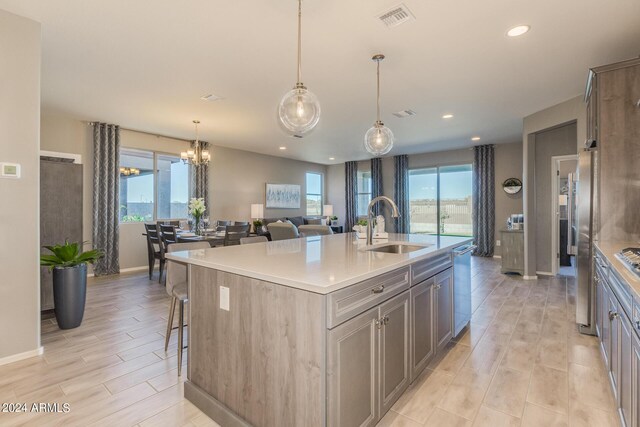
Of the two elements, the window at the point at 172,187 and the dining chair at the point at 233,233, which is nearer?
the dining chair at the point at 233,233

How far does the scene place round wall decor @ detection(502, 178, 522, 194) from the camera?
24.5ft

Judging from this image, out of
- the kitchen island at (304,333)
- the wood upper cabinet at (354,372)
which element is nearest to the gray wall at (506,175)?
the kitchen island at (304,333)

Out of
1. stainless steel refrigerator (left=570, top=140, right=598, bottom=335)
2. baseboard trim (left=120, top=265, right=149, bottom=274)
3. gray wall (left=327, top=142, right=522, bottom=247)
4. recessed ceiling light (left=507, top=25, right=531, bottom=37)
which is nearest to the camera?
recessed ceiling light (left=507, top=25, right=531, bottom=37)

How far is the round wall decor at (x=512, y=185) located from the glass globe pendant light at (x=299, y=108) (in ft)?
22.6

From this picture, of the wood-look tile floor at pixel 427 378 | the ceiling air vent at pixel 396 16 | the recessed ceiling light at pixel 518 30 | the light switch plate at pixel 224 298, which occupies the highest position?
the recessed ceiling light at pixel 518 30

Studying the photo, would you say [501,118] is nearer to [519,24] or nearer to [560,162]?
[560,162]

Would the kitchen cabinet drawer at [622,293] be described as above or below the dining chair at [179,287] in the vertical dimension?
above

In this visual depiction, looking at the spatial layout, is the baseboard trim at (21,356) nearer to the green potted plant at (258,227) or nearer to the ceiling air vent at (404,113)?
the green potted plant at (258,227)

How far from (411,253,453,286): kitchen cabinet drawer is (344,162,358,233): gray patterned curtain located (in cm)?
764

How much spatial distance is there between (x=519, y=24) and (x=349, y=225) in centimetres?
805

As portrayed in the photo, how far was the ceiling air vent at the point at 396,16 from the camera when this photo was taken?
241cm

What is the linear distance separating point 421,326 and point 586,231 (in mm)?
2127

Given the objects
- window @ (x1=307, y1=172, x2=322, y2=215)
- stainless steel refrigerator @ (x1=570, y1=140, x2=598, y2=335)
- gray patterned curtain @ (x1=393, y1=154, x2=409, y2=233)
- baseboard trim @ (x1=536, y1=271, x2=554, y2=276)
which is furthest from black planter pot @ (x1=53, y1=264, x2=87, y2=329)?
gray patterned curtain @ (x1=393, y1=154, x2=409, y2=233)

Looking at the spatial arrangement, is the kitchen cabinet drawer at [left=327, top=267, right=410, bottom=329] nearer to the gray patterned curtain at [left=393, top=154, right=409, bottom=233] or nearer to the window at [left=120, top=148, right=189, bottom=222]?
the window at [left=120, top=148, right=189, bottom=222]
